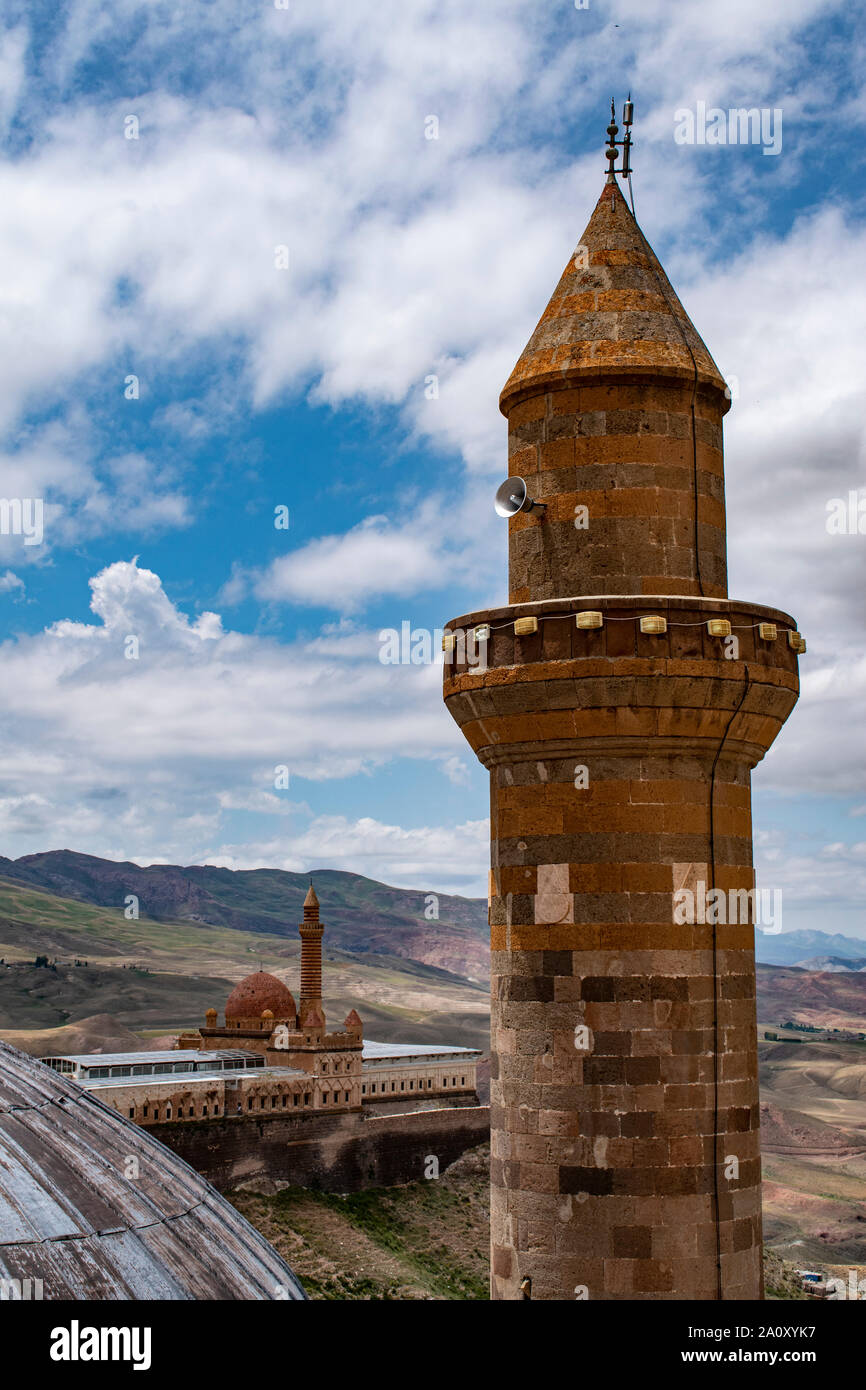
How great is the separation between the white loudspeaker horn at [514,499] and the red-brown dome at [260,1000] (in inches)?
2109

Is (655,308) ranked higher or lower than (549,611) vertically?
higher

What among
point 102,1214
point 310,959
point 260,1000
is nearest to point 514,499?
point 102,1214

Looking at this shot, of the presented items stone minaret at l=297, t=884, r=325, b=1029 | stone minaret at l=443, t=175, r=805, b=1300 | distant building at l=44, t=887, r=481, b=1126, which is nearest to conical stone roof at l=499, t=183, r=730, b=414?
stone minaret at l=443, t=175, r=805, b=1300

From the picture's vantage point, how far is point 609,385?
11.1m

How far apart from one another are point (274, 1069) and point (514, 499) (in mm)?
50514

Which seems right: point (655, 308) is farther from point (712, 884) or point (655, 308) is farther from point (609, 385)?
point (712, 884)

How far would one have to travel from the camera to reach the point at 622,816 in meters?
10.5

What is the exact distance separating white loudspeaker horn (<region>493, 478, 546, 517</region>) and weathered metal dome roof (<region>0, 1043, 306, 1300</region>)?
612 centimetres

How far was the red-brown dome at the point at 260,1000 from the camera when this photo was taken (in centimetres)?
6288

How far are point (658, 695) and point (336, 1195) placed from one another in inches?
1988

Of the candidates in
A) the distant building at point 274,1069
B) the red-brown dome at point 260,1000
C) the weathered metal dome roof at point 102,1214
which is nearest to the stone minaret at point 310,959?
the distant building at point 274,1069

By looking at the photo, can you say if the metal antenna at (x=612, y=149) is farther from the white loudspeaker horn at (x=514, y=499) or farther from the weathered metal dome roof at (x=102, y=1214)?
the weathered metal dome roof at (x=102, y=1214)
